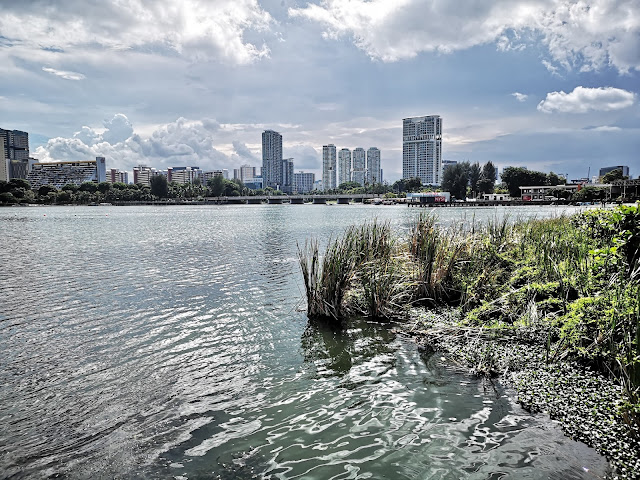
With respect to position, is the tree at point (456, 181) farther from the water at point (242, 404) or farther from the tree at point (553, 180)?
the water at point (242, 404)

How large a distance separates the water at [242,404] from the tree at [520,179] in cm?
16283

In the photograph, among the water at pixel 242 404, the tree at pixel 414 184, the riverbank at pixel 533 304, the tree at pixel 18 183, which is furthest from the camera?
the tree at pixel 414 184

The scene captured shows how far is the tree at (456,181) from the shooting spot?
5792 inches

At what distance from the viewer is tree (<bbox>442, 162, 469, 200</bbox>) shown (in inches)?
5792

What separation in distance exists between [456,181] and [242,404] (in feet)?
502

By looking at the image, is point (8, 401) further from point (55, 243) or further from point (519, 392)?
point (55, 243)

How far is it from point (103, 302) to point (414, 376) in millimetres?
9649

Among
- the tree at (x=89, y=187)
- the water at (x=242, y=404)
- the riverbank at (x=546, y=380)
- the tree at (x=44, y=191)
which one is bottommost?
the water at (x=242, y=404)

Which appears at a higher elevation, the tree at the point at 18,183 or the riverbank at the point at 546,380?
the tree at the point at 18,183

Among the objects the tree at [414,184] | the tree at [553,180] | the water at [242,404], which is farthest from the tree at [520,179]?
the water at [242,404]

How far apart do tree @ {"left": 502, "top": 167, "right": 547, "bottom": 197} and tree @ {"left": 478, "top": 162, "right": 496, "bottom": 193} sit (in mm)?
5920

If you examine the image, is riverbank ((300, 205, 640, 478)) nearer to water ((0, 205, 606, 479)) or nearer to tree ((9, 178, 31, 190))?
water ((0, 205, 606, 479))

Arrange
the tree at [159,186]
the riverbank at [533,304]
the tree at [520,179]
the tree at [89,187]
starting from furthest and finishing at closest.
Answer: the tree at [159,186] → the tree at [89,187] → the tree at [520,179] → the riverbank at [533,304]

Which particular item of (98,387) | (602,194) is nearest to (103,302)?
(98,387)
